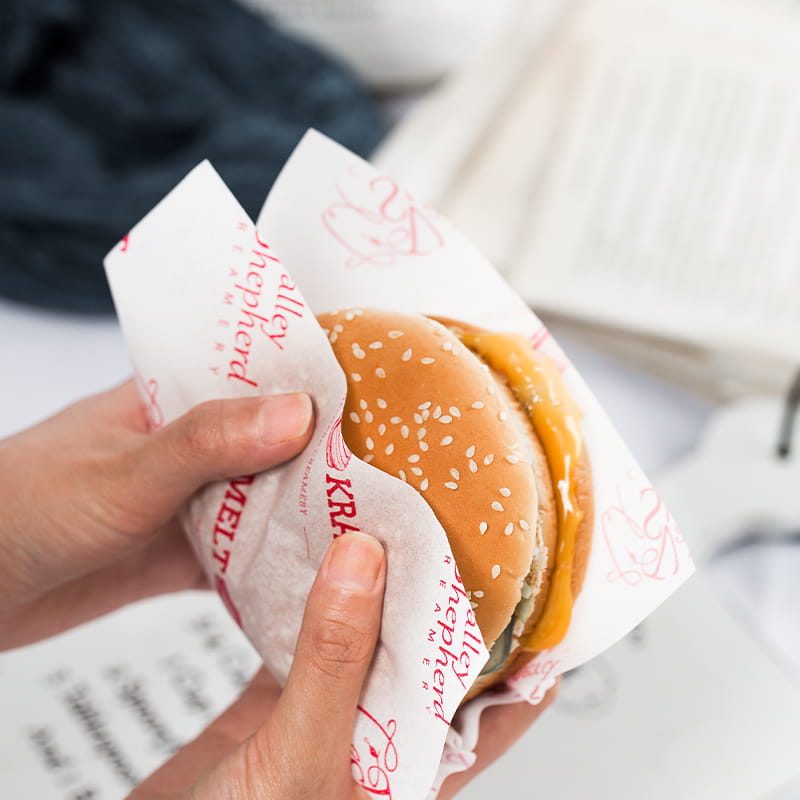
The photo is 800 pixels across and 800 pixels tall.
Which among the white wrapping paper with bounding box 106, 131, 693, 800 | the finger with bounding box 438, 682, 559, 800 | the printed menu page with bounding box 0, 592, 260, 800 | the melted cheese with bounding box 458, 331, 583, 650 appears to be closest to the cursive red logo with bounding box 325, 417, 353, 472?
the white wrapping paper with bounding box 106, 131, 693, 800

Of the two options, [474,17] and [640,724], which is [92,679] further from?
[474,17]

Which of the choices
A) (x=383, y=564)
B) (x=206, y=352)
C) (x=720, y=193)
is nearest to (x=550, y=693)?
(x=383, y=564)

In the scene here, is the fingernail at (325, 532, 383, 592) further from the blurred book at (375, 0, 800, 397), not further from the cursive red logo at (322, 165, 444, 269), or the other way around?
the blurred book at (375, 0, 800, 397)

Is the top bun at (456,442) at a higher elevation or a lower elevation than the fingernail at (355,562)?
higher

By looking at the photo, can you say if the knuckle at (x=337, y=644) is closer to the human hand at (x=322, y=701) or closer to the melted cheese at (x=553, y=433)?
the human hand at (x=322, y=701)

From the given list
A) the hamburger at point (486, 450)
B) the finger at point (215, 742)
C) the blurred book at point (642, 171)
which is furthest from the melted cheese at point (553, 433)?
the blurred book at point (642, 171)
